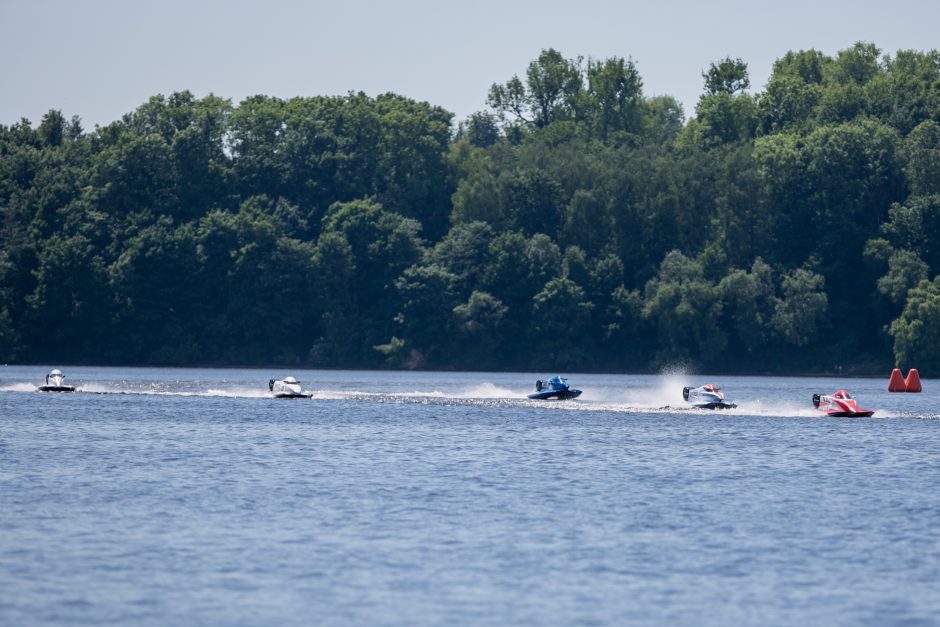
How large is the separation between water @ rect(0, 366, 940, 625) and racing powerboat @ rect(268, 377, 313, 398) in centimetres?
1477

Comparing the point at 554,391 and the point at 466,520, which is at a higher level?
the point at 554,391

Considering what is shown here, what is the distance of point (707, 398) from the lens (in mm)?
73312

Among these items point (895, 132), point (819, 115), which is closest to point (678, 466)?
point (895, 132)

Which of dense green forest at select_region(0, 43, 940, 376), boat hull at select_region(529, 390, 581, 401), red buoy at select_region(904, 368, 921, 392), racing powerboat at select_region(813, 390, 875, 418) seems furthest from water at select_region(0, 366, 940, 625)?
dense green forest at select_region(0, 43, 940, 376)

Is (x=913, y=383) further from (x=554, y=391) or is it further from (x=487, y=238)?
(x=487, y=238)

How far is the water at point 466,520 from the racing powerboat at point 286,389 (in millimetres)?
14766

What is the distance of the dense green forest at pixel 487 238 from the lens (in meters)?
131

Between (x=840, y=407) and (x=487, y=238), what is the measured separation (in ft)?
257

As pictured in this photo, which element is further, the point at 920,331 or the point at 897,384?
the point at 920,331

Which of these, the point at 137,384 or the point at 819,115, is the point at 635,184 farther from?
the point at 137,384

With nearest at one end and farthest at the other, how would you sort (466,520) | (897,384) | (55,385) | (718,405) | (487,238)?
(466,520) < (718,405) < (55,385) < (897,384) < (487,238)

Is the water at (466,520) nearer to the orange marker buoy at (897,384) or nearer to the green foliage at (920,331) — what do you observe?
the orange marker buoy at (897,384)

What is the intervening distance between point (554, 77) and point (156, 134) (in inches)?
1857

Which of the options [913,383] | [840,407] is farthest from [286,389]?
[913,383]
